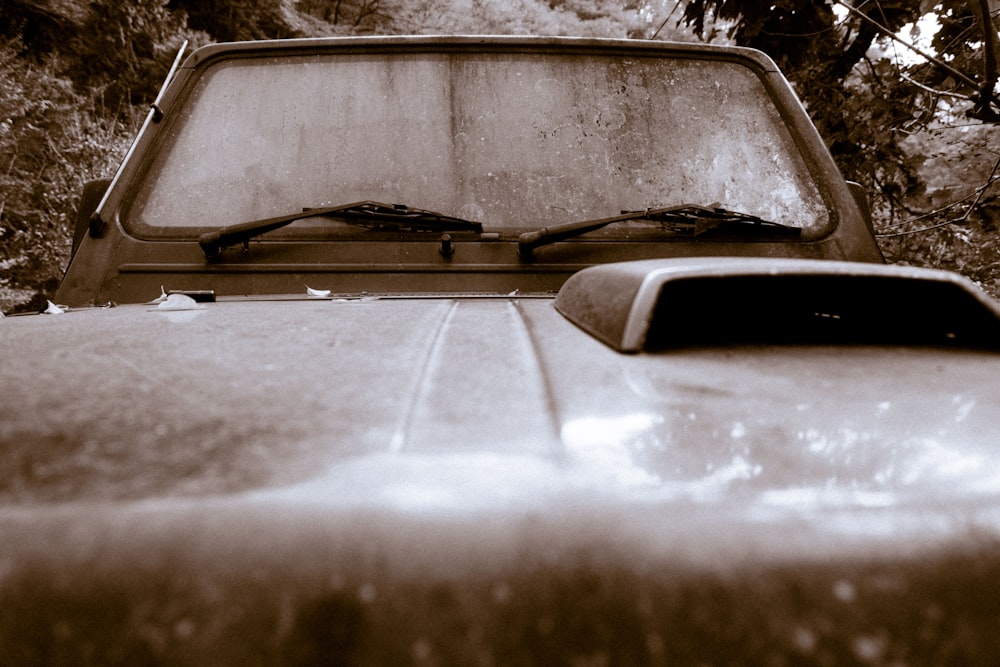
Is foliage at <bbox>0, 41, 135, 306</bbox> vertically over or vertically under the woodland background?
under

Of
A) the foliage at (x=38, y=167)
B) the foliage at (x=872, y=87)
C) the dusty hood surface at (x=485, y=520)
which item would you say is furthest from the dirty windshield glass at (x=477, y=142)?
the foliage at (x=38, y=167)

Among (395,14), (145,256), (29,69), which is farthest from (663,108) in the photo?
(395,14)

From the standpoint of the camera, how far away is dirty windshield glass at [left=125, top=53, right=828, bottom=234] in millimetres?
1732

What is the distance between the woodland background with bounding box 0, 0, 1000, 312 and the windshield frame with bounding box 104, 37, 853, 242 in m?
0.98

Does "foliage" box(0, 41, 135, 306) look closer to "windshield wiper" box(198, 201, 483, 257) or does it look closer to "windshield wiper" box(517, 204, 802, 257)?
"windshield wiper" box(198, 201, 483, 257)

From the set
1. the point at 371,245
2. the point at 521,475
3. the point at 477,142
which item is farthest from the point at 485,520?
the point at 477,142

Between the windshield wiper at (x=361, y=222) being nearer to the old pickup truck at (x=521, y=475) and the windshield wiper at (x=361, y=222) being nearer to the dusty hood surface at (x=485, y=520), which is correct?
the old pickup truck at (x=521, y=475)

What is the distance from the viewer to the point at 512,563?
1.38 ft

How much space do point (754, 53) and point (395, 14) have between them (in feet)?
46.2

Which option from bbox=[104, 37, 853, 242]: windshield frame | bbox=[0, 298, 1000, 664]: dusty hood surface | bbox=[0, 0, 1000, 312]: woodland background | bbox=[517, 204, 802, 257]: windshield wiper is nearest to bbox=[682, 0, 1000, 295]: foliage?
bbox=[0, 0, 1000, 312]: woodland background

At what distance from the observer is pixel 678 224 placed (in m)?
1.70

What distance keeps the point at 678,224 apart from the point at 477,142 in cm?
59

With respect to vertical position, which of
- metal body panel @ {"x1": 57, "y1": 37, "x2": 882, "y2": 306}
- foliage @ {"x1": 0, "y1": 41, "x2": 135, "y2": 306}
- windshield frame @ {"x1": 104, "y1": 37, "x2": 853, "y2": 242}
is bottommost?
foliage @ {"x1": 0, "y1": 41, "x2": 135, "y2": 306}

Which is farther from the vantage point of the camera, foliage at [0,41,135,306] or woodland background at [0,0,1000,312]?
foliage at [0,41,135,306]
